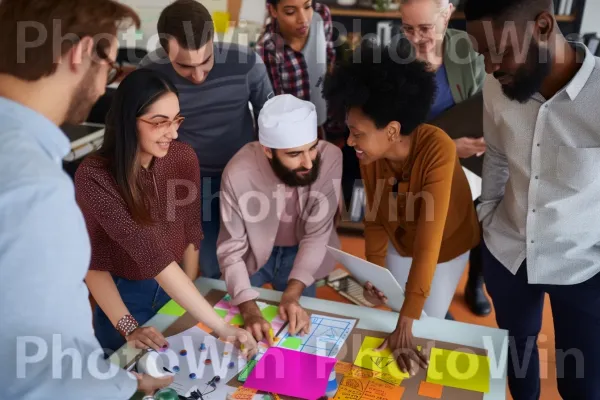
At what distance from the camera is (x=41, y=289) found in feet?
2.61

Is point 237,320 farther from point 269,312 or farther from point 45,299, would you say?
point 45,299

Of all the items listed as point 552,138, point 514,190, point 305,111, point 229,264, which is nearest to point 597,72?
point 552,138

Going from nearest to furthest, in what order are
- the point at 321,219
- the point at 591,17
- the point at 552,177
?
A: 1. the point at 552,177
2. the point at 321,219
3. the point at 591,17

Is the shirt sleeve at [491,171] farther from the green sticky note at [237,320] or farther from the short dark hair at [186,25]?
the short dark hair at [186,25]

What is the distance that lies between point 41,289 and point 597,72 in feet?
4.09

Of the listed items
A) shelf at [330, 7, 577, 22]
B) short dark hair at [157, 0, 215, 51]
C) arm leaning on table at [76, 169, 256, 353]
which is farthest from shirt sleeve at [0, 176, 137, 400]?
shelf at [330, 7, 577, 22]

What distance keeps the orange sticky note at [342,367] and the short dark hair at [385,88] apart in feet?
2.06

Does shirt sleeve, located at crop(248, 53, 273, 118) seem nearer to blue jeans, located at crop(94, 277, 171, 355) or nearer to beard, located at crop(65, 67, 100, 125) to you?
blue jeans, located at crop(94, 277, 171, 355)

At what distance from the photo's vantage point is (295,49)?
2.35m

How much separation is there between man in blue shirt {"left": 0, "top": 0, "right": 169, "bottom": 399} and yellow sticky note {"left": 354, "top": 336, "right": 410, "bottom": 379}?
591mm

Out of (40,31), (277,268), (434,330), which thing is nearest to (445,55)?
(277,268)

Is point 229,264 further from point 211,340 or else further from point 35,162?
point 35,162

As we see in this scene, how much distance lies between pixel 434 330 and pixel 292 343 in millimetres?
365

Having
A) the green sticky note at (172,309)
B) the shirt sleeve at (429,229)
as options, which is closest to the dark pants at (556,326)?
the shirt sleeve at (429,229)
